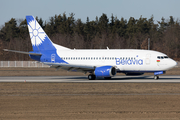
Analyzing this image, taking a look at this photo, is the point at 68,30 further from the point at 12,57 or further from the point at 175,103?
the point at 175,103

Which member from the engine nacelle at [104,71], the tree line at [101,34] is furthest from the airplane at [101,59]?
the tree line at [101,34]

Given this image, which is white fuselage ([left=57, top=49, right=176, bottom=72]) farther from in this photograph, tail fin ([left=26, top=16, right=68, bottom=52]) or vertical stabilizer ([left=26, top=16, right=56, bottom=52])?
vertical stabilizer ([left=26, top=16, right=56, bottom=52])

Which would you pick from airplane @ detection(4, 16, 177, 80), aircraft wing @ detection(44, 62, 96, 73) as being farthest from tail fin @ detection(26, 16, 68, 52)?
aircraft wing @ detection(44, 62, 96, 73)

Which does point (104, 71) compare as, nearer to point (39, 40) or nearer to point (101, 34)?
point (39, 40)

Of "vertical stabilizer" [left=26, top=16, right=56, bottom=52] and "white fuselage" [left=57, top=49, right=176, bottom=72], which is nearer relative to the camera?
"white fuselage" [left=57, top=49, right=176, bottom=72]

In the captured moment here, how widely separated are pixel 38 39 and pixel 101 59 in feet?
35.3

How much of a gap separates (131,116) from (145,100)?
5454 mm

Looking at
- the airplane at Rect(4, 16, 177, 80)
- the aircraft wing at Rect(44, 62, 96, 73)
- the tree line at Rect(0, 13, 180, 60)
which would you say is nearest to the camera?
the airplane at Rect(4, 16, 177, 80)

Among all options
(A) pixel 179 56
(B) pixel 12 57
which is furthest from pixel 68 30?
(A) pixel 179 56

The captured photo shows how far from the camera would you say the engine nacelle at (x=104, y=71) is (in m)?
36.3

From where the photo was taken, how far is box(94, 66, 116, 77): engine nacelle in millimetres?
36281

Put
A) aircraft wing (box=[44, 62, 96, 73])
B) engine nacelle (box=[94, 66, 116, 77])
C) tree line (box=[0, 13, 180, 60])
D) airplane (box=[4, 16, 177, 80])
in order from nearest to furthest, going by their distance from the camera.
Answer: engine nacelle (box=[94, 66, 116, 77])
airplane (box=[4, 16, 177, 80])
aircraft wing (box=[44, 62, 96, 73])
tree line (box=[0, 13, 180, 60])

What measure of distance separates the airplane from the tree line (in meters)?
63.1

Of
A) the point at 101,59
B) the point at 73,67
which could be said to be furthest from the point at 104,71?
the point at 73,67
